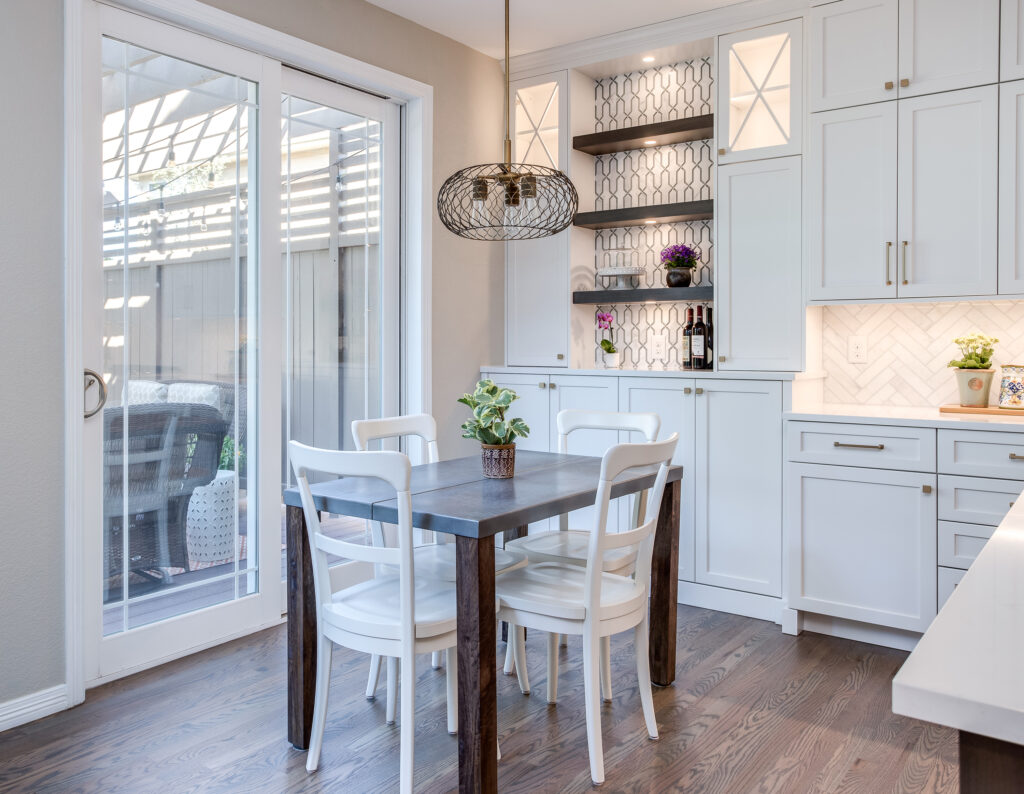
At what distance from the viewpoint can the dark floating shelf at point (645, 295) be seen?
3697 millimetres

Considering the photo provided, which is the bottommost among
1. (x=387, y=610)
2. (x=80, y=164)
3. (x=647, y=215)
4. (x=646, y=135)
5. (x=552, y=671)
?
(x=552, y=671)

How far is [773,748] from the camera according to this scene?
227 cm

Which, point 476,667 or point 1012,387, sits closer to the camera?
point 476,667

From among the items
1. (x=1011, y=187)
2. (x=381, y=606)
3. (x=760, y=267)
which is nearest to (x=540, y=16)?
(x=760, y=267)

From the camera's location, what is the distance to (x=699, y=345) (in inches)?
146

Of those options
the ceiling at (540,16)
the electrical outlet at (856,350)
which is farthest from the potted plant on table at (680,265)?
the ceiling at (540,16)

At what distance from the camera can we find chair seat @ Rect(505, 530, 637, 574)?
102 inches

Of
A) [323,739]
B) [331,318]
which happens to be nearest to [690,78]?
[331,318]

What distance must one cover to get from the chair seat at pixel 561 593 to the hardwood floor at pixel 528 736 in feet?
1.43

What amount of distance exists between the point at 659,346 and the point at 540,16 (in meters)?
1.74

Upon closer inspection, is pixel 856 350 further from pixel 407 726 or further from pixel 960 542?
pixel 407 726

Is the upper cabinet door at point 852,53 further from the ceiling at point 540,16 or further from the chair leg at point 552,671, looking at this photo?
the chair leg at point 552,671

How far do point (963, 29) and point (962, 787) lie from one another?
10.4 ft

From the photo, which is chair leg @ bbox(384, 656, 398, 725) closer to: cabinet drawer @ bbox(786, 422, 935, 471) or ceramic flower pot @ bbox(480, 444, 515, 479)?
ceramic flower pot @ bbox(480, 444, 515, 479)
